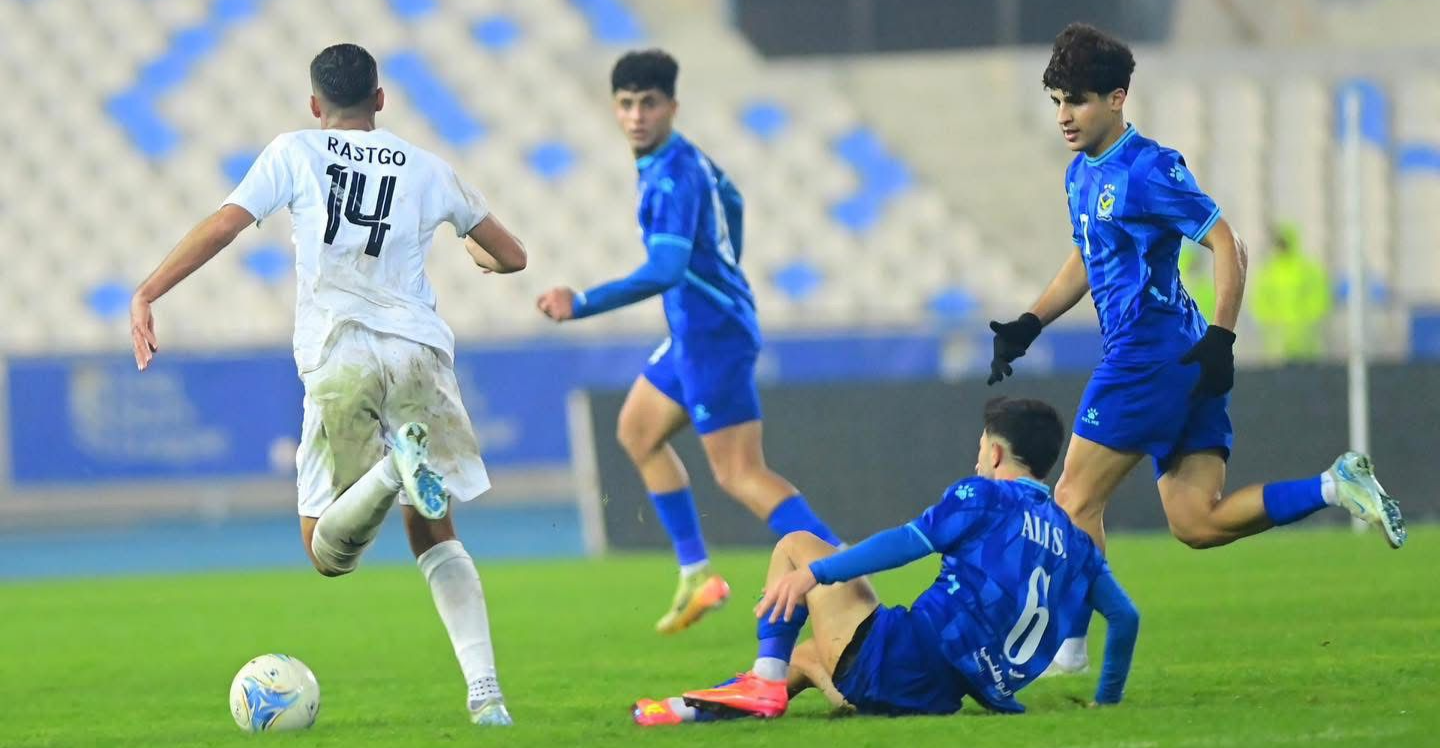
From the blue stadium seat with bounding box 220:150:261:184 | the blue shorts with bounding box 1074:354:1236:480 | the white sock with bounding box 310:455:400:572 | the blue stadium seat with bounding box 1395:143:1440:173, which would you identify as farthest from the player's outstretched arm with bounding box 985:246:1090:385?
the blue stadium seat with bounding box 220:150:261:184

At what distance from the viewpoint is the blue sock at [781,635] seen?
5.63m

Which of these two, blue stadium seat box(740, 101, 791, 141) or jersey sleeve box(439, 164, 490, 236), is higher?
blue stadium seat box(740, 101, 791, 141)

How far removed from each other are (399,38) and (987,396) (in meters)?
11.9

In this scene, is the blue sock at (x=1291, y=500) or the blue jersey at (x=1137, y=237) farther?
the blue jersey at (x=1137, y=237)

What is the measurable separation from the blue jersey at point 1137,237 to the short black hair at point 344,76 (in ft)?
7.14

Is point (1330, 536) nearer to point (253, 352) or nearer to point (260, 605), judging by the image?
point (260, 605)

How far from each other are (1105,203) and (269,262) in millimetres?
17959

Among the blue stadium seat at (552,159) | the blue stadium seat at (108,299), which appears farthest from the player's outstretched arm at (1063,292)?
the blue stadium seat at (108,299)

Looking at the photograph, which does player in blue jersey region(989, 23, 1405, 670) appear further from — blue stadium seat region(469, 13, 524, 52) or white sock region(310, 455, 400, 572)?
blue stadium seat region(469, 13, 524, 52)

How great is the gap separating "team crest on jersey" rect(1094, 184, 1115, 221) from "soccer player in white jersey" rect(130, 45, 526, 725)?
1.94m

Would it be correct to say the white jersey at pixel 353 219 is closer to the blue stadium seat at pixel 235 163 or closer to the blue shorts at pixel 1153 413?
the blue shorts at pixel 1153 413

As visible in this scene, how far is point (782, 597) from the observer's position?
5.27m

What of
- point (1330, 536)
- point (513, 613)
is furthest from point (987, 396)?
point (513, 613)

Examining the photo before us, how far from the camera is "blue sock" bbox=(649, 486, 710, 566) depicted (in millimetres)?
8977
